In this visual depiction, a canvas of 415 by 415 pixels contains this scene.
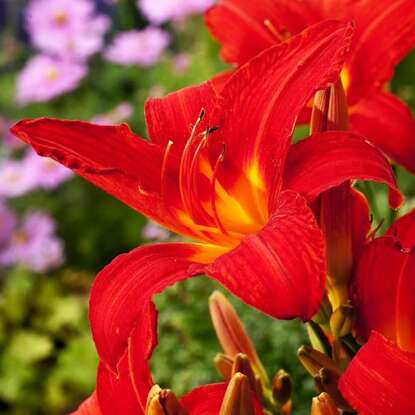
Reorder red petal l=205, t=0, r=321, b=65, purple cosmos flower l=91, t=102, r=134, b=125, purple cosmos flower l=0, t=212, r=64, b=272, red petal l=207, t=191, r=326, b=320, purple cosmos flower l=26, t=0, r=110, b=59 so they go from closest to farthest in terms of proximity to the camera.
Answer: red petal l=207, t=191, r=326, b=320, red petal l=205, t=0, r=321, b=65, purple cosmos flower l=0, t=212, r=64, b=272, purple cosmos flower l=91, t=102, r=134, b=125, purple cosmos flower l=26, t=0, r=110, b=59

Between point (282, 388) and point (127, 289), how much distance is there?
0.19 metres

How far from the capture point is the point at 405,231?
1.83 feet

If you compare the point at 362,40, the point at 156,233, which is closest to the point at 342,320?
the point at 362,40

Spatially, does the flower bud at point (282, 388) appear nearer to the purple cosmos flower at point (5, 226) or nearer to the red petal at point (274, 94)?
the red petal at point (274, 94)

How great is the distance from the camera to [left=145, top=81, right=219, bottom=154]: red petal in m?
0.61

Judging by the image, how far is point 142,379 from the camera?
59 centimetres

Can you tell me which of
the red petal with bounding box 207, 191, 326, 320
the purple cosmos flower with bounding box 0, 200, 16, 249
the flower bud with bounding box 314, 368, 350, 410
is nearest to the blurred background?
the purple cosmos flower with bounding box 0, 200, 16, 249

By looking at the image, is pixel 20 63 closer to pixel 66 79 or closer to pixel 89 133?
pixel 66 79

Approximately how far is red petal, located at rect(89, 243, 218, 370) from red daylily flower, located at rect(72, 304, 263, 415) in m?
0.02

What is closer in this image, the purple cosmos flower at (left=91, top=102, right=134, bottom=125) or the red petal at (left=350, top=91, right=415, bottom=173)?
the red petal at (left=350, top=91, right=415, bottom=173)

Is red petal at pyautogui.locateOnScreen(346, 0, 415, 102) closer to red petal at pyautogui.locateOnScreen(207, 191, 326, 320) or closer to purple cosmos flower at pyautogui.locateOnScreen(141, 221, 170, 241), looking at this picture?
red petal at pyautogui.locateOnScreen(207, 191, 326, 320)

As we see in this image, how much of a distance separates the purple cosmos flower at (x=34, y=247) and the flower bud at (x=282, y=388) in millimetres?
1357

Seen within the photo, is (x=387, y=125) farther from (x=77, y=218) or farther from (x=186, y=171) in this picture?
(x=77, y=218)

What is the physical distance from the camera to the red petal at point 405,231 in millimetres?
550
